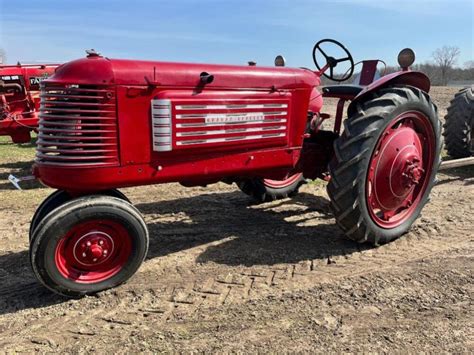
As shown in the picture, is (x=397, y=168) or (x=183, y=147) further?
(x=397, y=168)

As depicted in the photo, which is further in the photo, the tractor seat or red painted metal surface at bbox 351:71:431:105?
the tractor seat

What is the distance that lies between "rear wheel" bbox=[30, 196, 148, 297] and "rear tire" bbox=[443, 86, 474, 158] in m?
5.70

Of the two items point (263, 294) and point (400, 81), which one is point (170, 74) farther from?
point (400, 81)

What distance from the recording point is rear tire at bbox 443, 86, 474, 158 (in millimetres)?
7035

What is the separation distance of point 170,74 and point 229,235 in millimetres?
1787

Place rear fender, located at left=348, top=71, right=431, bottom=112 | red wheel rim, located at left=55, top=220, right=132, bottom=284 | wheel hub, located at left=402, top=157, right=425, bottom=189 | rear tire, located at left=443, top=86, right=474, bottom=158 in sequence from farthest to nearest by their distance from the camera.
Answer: rear tire, located at left=443, top=86, right=474, bottom=158 < wheel hub, located at left=402, top=157, right=425, bottom=189 < rear fender, located at left=348, top=71, right=431, bottom=112 < red wheel rim, located at left=55, top=220, right=132, bottom=284

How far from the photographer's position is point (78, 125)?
295cm

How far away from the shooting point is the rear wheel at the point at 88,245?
2.92 metres

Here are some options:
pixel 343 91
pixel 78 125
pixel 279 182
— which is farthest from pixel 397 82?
pixel 78 125

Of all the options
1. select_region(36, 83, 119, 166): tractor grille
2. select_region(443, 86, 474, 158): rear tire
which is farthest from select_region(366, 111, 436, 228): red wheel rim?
select_region(443, 86, 474, 158): rear tire

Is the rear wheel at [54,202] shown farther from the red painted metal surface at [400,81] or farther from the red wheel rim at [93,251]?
the red painted metal surface at [400,81]

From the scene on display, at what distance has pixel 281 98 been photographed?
377 centimetres

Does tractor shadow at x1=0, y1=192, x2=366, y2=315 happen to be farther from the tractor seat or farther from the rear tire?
the rear tire

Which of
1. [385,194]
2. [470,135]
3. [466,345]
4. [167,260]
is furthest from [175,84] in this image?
[470,135]
